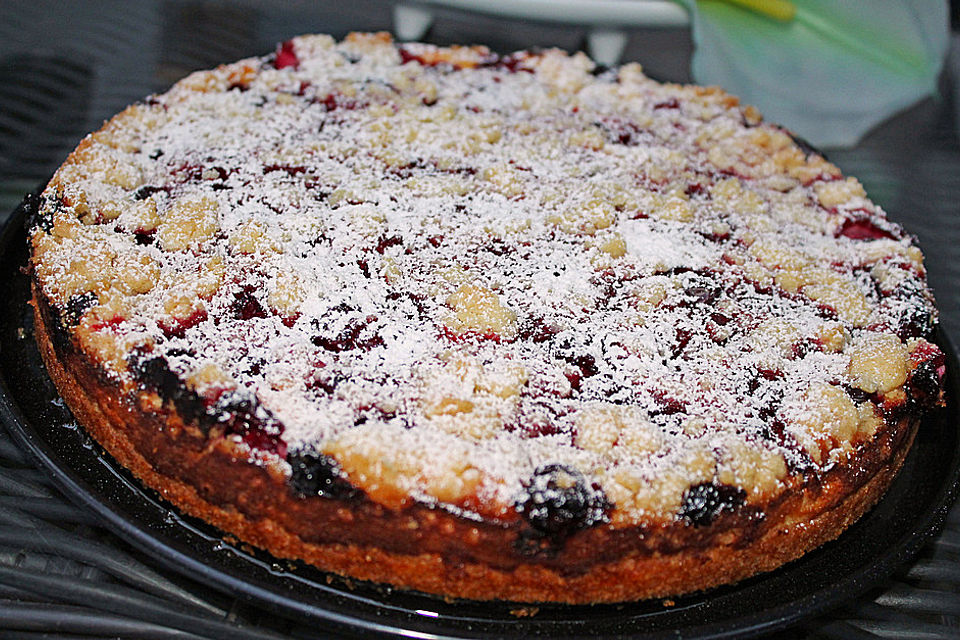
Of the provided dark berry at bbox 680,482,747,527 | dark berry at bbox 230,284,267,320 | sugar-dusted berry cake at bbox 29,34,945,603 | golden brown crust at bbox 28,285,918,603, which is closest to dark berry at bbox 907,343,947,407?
sugar-dusted berry cake at bbox 29,34,945,603

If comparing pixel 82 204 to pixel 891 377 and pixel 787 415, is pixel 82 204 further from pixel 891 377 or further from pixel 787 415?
pixel 891 377

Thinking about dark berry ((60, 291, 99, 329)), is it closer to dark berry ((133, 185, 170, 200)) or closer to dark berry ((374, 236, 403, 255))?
dark berry ((133, 185, 170, 200))

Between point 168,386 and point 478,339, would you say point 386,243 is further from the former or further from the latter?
point 168,386

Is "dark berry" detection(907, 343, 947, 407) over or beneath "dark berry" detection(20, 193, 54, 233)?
over

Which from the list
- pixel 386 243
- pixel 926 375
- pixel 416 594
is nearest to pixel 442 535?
pixel 416 594

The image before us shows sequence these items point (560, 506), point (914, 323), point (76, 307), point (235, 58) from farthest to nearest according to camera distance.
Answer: point (235, 58) < point (914, 323) < point (76, 307) < point (560, 506)

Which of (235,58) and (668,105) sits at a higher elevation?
(668,105)

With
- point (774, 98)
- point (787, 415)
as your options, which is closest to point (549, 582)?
point (787, 415)

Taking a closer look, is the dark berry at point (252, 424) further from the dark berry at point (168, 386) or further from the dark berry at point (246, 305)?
the dark berry at point (246, 305)
